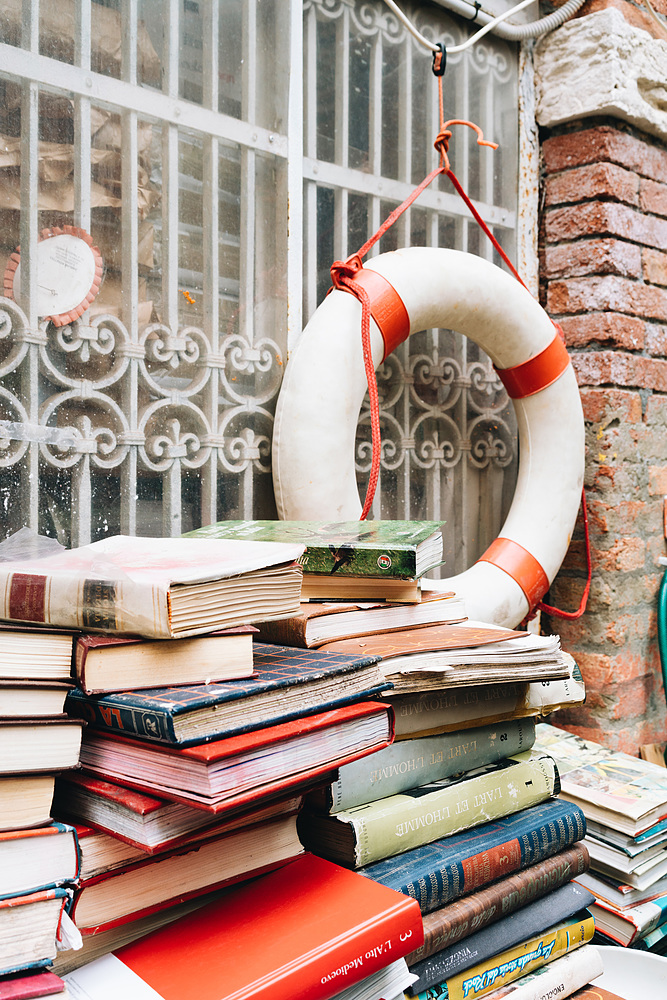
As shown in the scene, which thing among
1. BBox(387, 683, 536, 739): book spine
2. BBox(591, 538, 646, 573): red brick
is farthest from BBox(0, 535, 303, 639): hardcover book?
BBox(591, 538, 646, 573): red brick

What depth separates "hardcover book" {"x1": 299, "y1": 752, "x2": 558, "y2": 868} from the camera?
2.71ft

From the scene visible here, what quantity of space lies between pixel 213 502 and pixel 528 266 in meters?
1.02

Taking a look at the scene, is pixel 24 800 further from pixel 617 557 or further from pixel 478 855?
pixel 617 557

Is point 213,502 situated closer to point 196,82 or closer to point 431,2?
point 196,82

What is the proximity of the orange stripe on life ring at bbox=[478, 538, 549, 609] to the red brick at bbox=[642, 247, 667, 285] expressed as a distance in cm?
79

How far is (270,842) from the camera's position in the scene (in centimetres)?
77

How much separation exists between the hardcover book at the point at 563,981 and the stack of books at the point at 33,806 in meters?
0.53

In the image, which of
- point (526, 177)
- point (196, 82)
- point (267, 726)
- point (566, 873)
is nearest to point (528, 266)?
point (526, 177)

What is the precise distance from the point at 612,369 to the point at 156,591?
4.58 feet

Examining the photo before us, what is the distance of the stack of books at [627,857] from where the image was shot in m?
1.16

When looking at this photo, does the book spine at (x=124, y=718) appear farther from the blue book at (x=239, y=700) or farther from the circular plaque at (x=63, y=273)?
the circular plaque at (x=63, y=273)

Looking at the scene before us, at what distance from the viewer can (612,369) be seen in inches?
69.1

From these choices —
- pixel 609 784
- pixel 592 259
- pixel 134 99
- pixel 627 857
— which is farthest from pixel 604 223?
pixel 627 857

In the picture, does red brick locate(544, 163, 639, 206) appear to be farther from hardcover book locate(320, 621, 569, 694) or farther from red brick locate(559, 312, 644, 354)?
hardcover book locate(320, 621, 569, 694)
